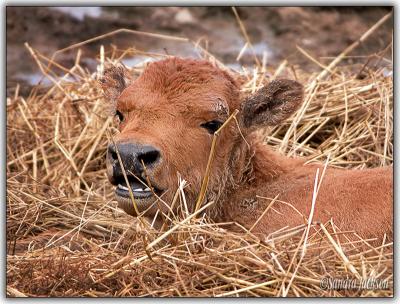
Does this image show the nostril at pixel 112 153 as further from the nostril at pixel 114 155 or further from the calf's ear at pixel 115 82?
the calf's ear at pixel 115 82

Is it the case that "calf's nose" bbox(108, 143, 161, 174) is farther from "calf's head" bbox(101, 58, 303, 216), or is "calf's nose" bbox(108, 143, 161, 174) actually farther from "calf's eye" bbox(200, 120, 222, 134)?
"calf's eye" bbox(200, 120, 222, 134)

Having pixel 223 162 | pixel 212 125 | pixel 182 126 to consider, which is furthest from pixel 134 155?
pixel 223 162

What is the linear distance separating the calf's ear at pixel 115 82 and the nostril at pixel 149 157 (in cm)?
159

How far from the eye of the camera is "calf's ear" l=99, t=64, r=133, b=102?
845cm

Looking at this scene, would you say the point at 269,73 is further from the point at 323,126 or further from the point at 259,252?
the point at 259,252

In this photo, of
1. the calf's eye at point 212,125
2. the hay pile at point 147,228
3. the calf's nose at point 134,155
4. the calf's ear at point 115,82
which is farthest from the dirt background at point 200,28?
the calf's nose at point 134,155

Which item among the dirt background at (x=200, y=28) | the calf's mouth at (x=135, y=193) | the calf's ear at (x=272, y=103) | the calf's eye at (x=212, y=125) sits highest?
the calf's ear at (x=272, y=103)

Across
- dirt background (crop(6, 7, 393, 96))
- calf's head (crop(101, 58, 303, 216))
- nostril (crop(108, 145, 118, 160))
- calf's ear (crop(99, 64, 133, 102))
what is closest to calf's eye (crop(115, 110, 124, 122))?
calf's head (crop(101, 58, 303, 216))

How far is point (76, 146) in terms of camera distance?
34.4ft

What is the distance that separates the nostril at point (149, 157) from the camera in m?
6.86

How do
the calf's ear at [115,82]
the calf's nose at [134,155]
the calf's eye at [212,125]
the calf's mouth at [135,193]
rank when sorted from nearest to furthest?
the calf's nose at [134,155], the calf's mouth at [135,193], the calf's eye at [212,125], the calf's ear at [115,82]

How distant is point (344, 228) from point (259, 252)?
1014 millimetres

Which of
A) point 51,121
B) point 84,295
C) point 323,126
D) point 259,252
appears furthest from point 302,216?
point 51,121

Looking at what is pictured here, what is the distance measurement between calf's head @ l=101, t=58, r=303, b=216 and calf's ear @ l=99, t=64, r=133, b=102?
0.24 meters
